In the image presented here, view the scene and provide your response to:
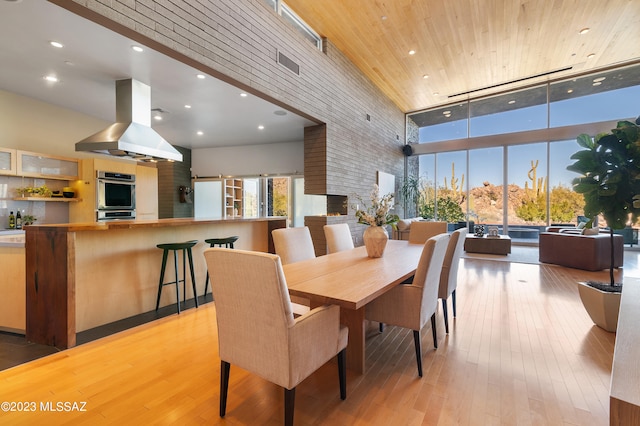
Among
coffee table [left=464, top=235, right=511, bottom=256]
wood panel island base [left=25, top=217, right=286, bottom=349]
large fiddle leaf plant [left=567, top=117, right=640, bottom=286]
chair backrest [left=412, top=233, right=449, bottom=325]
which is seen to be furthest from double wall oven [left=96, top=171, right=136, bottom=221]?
coffee table [left=464, top=235, right=511, bottom=256]

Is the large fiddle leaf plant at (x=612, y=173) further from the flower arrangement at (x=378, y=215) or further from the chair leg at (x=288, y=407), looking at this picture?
the chair leg at (x=288, y=407)

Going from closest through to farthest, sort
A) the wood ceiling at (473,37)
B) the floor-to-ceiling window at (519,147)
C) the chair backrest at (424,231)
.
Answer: the chair backrest at (424,231)
the wood ceiling at (473,37)
the floor-to-ceiling window at (519,147)

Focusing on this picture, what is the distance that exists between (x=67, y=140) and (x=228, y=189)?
3757 mm

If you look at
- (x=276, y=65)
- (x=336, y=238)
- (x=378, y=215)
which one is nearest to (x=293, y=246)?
(x=336, y=238)

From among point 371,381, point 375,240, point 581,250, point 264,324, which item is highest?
point 375,240

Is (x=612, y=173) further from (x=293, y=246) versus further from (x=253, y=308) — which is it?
(x=253, y=308)

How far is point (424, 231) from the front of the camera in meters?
3.82

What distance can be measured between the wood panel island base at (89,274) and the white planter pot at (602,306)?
12.8ft

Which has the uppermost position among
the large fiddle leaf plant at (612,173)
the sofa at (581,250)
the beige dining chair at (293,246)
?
the large fiddle leaf plant at (612,173)

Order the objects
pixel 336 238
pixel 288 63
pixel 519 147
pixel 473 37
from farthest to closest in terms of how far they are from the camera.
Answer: pixel 519 147 < pixel 473 37 < pixel 288 63 < pixel 336 238

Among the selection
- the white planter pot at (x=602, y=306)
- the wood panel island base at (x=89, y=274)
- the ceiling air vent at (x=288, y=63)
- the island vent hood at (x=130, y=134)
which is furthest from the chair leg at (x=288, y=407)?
the ceiling air vent at (x=288, y=63)

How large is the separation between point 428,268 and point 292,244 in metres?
1.23

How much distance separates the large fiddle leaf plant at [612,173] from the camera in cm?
243

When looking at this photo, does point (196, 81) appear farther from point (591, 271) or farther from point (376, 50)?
point (591, 271)
